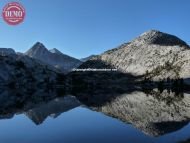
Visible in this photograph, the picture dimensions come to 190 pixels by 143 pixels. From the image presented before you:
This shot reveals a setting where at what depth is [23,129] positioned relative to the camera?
70938mm

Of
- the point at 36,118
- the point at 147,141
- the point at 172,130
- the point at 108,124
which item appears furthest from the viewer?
the point at 36,118

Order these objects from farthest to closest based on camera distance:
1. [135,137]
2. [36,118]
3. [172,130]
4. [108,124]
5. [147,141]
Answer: [36,118] → [108,124] → [172,130] → [135,137] → [147,141]

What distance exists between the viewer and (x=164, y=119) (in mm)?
79500

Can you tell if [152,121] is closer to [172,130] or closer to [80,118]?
[172,130]

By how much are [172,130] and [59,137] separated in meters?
19.3

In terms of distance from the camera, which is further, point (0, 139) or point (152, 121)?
point (152, 121)

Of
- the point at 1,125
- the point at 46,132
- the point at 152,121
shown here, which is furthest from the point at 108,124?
the point at 1,125

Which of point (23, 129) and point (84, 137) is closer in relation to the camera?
point (84, 137)

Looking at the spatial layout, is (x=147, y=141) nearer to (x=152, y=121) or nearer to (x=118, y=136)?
(x=118, y=136)

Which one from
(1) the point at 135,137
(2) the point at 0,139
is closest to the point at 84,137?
(1) the point at 135,137

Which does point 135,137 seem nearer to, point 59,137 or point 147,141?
point 147,141

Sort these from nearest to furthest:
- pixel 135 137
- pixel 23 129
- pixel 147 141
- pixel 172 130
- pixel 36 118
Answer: pixel 147 141 < pixel 135 137 < pixel 172 130 < pixel 23 129 < pixel 36 118

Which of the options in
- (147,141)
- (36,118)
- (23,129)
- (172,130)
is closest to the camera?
(147,141)

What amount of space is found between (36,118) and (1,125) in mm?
11025
